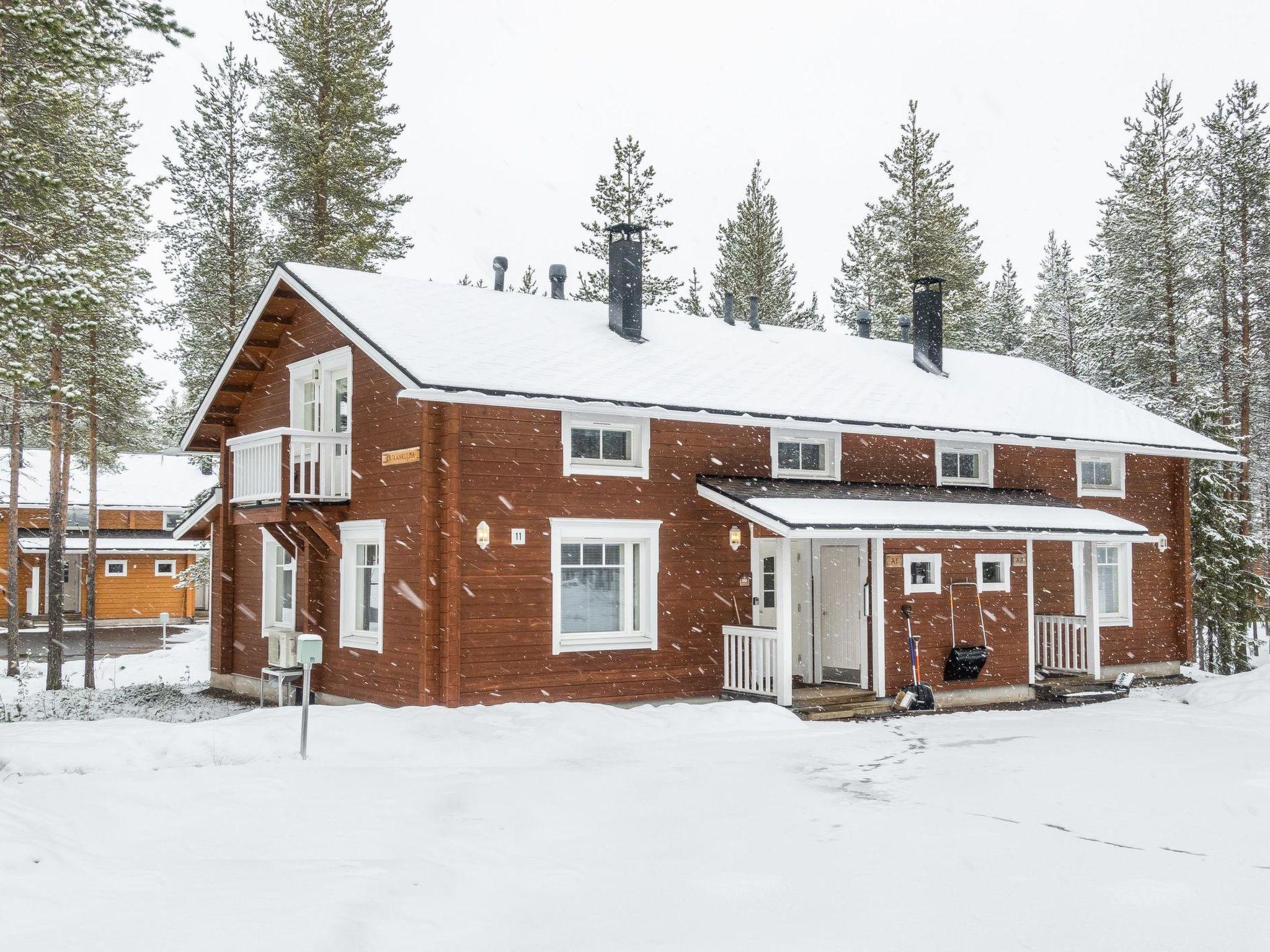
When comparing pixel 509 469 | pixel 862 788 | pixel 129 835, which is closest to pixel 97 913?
pixel 129 835

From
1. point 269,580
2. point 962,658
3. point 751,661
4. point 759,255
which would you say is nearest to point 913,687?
point 962,658

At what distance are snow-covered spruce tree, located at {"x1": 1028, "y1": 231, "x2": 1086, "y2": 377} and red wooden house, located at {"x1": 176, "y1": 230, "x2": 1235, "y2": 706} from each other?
24.0 m

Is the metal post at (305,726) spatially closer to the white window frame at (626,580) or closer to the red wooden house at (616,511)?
the red wooden house at (616,511)

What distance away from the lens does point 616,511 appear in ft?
50.6

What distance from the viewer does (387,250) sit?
103 feet

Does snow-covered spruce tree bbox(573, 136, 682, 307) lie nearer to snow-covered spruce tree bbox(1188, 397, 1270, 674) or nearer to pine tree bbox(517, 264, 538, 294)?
pine tree bbox(517, 264, 538, 294)

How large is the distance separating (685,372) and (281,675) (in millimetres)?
7889

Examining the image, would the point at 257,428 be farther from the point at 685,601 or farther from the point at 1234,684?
the point at 1234,684

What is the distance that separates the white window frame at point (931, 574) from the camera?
16.7 meters

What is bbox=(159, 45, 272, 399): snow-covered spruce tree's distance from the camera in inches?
1123

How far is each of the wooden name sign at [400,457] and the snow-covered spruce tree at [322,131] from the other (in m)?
14.9

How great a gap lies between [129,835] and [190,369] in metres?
24.1

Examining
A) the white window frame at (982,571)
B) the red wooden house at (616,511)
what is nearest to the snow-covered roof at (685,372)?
the red wooden house at (616,511)

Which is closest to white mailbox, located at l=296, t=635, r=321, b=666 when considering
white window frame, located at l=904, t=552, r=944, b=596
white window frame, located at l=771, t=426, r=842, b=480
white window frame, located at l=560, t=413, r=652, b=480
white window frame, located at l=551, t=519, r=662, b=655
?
white window frame, located at l=551, t=519, r=662, b=655
